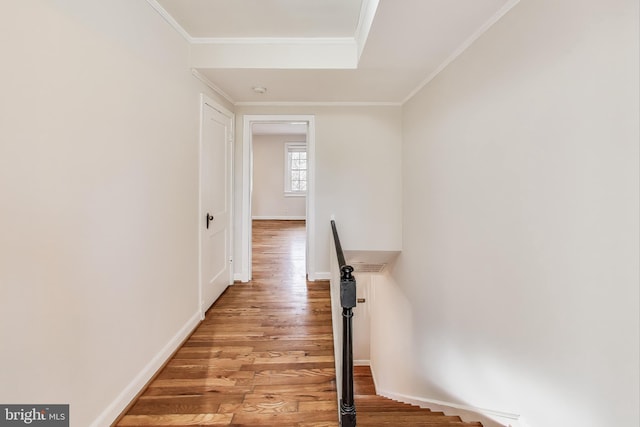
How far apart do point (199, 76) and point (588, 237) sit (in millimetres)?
2868

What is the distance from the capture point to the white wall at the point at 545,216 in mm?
1000

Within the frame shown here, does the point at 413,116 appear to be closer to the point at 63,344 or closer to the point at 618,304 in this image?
the point at 618,304

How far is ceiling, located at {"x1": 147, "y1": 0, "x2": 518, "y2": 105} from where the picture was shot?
5.69 feet

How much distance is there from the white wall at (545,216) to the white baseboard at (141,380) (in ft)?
6.98

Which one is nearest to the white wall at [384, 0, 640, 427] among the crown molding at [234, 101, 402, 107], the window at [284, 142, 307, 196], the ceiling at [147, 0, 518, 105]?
the ceiling at [147, 0, 518, 105]

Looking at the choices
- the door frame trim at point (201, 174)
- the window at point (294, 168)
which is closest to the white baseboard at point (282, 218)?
the window at point (294, 168)

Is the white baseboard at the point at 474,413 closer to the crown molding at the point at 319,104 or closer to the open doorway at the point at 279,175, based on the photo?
the crown molding at the point at 319,104

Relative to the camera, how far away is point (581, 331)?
45.3 inches

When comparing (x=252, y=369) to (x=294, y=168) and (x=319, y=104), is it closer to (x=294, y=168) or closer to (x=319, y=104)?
(x=319, y=104)

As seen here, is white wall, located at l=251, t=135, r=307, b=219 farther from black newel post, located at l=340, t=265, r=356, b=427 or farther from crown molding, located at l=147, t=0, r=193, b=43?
black newel post, located at l=340, t=265, r=356, b=427

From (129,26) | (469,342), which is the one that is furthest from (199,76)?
(469,342)

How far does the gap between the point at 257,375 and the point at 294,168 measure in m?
7.13

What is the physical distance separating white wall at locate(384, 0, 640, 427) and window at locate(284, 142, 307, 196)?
6.44m

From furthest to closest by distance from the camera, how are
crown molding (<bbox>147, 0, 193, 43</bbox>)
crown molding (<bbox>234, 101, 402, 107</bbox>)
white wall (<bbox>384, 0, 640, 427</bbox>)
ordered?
crown molding (<bbox>234, 101, 402, 107</bbox>) → crown molding (<bbox>147, 0, 193, 43</bbox>) → white wall (<bbox>384, 0, 640, 427</bbox>)
